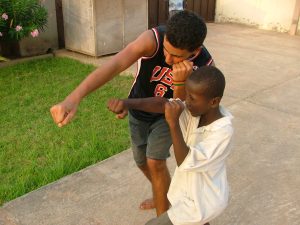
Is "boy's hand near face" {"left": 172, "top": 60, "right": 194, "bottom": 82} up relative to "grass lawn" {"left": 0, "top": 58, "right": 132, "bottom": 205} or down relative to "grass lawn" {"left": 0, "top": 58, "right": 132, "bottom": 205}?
up

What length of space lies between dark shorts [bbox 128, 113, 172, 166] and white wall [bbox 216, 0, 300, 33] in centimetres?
824

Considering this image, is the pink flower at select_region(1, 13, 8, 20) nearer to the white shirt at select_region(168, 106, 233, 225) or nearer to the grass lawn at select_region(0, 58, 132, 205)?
the grass lawn at select_region(0, 58, 132, 205)

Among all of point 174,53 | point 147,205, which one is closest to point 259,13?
point 147,205

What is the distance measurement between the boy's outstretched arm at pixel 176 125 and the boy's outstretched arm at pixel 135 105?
0.22 meters

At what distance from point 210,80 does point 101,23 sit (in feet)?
17.3

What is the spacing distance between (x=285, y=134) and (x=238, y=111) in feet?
2.33

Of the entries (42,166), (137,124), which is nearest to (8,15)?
(42,166)

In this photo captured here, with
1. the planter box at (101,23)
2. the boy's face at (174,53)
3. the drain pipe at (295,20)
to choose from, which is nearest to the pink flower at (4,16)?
the planter box at (101,23)

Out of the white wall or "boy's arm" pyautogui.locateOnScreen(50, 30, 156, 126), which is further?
the white wall

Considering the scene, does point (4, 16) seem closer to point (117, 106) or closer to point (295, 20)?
point (117, 106)

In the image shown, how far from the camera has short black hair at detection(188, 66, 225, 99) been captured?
1741 mm

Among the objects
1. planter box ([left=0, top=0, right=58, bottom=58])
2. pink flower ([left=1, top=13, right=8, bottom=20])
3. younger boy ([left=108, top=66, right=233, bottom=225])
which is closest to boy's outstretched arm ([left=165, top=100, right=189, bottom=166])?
younger boy ([left=108, top=66, right=233, bottom=225])

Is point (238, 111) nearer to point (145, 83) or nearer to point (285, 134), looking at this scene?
point (285, 134)

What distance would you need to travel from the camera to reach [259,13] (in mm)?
10211
